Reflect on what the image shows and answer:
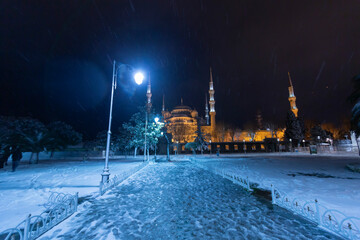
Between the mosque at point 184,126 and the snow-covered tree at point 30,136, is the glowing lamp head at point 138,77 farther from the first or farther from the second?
the mosque at point 184,126

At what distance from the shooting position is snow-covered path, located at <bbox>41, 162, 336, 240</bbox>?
12.8 feet

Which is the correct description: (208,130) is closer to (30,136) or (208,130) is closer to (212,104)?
(212,104)

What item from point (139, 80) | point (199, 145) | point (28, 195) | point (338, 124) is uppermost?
point (338, 124)

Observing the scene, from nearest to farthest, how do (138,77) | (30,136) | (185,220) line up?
(185,220) → (138,77) → (30,136)

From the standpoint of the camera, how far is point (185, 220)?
15.5 ft

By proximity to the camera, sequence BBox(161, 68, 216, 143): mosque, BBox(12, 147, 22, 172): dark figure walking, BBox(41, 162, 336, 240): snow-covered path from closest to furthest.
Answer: BBox(41, 162, 336, 240): snow-covered path, BBox(12, 147, 22, 172): dark figure walking, BBox(161, 68, 216, 143): mosque

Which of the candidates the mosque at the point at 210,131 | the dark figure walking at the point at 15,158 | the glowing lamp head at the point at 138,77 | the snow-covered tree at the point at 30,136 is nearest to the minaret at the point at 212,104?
the mosque at the point at 210,131

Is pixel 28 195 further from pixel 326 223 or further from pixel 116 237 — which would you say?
pixel 326 223

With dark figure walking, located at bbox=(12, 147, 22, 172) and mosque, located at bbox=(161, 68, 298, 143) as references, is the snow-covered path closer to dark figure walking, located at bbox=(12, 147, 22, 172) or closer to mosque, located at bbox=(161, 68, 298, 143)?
dark figure walking, located at bbox=(12, 147, 22, 172)

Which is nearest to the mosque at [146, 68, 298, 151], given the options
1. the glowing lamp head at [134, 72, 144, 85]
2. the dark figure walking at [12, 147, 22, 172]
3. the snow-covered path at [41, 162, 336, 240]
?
the dark figure walking at [12, 147, 22, 172]

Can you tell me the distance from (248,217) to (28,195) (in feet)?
31.1

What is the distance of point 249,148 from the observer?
168 feet

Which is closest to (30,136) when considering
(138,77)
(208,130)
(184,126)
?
(138,77)

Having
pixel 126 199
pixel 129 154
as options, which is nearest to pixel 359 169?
pixel 126 199
